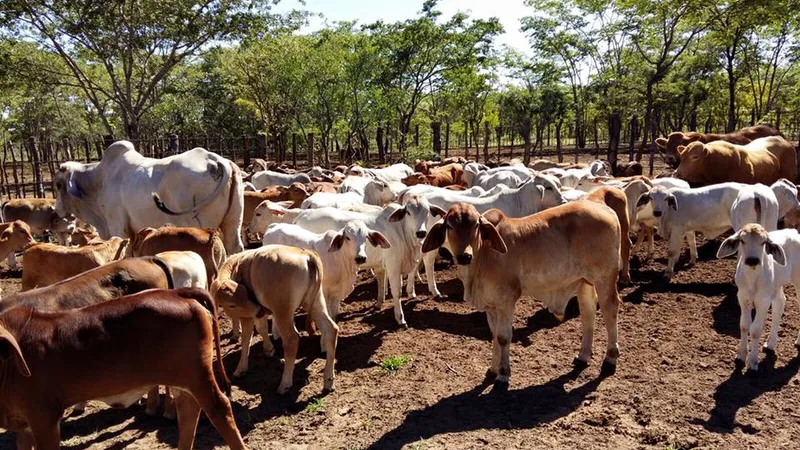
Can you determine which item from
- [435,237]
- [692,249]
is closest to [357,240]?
[435,237]

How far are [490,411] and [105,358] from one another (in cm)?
331

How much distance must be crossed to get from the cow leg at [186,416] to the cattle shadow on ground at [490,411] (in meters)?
1.45

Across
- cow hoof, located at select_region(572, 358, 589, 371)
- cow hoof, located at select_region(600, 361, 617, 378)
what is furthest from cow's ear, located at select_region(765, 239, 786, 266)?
cow hoof, located at select_region(572, 358, 589, 371)

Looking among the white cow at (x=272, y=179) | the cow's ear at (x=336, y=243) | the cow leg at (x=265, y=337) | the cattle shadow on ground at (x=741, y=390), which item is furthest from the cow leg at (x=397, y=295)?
the white cow at (x=272, y=179)

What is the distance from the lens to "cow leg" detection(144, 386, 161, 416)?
5.74m

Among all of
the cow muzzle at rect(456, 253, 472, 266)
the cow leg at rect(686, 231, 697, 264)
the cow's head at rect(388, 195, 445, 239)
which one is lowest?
the cow leg at rect(686, 231, 697, 264)

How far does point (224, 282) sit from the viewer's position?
20.2 feet

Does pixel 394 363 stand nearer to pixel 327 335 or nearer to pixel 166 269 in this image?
pixel 327 335

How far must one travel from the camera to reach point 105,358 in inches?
163

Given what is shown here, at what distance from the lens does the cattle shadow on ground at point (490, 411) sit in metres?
5.37

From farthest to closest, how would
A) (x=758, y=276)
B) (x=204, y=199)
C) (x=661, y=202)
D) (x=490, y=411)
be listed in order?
(x=661, y=202), (x=204, y=199), (x=758, y=276), (x=490, y=411)

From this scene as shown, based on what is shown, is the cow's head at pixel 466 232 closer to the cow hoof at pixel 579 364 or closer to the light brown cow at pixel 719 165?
the cow hoof at pixel 579 364

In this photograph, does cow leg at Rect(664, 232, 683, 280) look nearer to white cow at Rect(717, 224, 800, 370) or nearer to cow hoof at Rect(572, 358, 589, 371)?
white cow at Rect(717, 224, 800, 370)

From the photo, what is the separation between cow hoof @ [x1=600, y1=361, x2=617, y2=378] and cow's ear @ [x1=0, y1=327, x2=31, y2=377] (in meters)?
5.18
